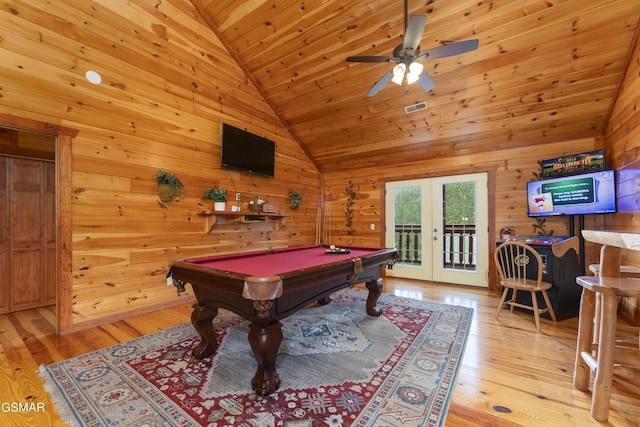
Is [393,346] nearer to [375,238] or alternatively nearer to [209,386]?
[209,386]

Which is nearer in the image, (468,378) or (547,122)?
(468,378)

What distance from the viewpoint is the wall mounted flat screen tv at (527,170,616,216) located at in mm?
3232

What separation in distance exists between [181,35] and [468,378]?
5015 millimetres

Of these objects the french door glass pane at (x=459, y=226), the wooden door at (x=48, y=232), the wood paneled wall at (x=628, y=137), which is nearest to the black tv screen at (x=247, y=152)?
the wooden door at (x=48, y=232)

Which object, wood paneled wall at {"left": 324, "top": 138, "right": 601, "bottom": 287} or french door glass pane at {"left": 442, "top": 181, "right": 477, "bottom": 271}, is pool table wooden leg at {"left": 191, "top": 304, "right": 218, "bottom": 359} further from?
french door glass pane at {"left": 442, "top": 181, "right": 477, "bottom": 271}

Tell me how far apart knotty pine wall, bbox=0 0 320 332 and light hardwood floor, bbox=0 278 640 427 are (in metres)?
0.38

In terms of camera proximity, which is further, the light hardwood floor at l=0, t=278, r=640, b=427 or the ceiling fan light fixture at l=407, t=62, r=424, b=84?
the ceiling fan light fixture at l=407, t=62, r=424, b=84

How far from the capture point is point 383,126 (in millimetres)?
4738

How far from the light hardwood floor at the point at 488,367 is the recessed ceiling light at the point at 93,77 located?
8.74ft

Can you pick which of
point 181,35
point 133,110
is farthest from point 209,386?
point 181,35

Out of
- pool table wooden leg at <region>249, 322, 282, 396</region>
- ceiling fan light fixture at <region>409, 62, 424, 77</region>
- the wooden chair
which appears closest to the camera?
pool table wooden leg at <region>249, 322, 282, 396</region>

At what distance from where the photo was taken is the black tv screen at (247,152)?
4.10m

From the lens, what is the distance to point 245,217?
4.33 meters

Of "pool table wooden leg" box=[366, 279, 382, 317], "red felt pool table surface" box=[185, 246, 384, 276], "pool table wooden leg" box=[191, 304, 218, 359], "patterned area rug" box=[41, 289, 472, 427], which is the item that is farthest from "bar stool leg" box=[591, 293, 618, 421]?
"pool table wooden leg" box=[191, 304, 218, 359]
